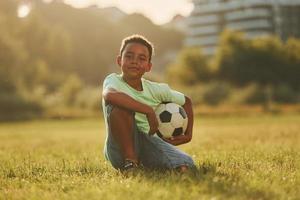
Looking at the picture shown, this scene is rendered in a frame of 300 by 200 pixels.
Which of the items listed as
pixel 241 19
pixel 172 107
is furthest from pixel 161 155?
pixel 241 19

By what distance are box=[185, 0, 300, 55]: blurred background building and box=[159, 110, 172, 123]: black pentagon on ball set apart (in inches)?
3601

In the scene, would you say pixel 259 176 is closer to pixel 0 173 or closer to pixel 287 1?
pixel 0 173

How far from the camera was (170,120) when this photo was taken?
6.48 meters

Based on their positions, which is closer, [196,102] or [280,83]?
[196,102]

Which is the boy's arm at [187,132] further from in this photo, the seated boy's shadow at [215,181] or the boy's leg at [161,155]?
the seated boy's shadow at [215,181]

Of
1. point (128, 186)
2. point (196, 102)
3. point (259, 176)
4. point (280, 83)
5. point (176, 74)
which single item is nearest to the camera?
point (128, 186)

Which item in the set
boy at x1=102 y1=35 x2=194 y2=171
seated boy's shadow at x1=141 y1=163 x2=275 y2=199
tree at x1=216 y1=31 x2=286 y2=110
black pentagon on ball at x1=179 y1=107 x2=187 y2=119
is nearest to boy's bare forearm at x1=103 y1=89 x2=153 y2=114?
boy at x1=102 y1=35 x2=194 y2=171

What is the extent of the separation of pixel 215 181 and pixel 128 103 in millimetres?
1224

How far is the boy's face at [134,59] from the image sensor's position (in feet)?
20.4

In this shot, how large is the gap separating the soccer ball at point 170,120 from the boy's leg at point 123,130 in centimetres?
61

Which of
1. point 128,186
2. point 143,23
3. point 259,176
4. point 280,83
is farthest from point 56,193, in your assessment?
point 143,23

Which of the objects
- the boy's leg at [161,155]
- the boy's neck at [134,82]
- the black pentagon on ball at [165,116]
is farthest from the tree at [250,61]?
the boy's leg at [161,155]

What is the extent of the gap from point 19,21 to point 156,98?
65761 mm

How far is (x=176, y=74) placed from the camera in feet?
216
